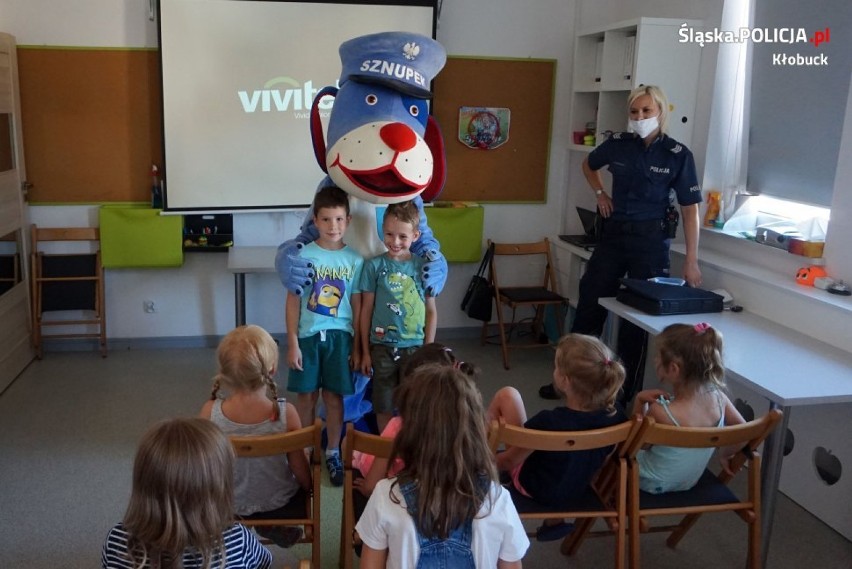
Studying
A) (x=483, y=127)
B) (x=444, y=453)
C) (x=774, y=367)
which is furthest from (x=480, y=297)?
(x=444, y=453)

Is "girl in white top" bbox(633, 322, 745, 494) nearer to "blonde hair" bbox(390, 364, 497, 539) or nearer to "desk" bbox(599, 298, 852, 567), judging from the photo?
"desk" bbox(599, 298, 852, 567)

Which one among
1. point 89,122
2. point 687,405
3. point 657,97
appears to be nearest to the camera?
point 687,405

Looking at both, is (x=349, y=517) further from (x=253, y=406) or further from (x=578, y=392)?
(x=578, y=392)

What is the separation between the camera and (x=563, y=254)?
5.08m

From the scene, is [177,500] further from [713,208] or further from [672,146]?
[713,208]

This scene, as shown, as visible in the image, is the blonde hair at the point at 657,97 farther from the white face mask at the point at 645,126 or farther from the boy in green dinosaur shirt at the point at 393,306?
the boy in green dinosaur shirt at the point at 393,306

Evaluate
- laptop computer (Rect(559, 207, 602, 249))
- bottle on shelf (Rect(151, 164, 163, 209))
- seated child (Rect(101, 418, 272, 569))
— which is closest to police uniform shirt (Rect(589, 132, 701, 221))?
laptop computer (Rect(559, 207, 602, 249))

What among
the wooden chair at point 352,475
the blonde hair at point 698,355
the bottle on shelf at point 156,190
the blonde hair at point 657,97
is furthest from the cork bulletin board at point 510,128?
the wooden chair at point 352,475

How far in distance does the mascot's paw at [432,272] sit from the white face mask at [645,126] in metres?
1.28

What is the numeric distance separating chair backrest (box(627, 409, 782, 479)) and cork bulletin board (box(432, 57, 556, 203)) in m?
3.00

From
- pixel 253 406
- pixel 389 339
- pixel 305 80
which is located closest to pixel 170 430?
pixel 253 406

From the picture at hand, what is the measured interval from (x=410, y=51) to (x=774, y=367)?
1.70m

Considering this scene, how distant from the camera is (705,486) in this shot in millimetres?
2391

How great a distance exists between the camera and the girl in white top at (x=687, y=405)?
2311mm
